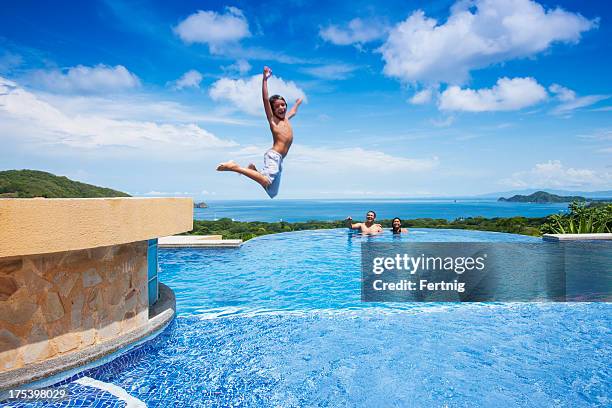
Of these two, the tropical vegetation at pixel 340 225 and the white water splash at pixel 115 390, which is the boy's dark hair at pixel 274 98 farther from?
the tropical vegetation at pixel 340 225

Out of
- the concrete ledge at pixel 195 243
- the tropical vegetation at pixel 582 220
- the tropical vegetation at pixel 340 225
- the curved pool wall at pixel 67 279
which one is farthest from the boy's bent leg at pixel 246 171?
the tropical vegetation at pixel 582 220

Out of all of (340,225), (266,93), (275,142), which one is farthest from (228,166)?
(340,225)

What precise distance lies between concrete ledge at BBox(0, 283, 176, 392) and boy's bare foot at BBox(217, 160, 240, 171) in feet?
6.60

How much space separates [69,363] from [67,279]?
73 cm

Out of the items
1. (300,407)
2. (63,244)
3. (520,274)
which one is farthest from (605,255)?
(63,244)

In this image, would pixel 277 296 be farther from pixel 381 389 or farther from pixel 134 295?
pixel 381 389

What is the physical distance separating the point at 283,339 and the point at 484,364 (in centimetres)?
216

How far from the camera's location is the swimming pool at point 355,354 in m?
3.52

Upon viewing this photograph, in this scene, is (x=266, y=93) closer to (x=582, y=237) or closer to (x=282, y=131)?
(x=282, y=131)

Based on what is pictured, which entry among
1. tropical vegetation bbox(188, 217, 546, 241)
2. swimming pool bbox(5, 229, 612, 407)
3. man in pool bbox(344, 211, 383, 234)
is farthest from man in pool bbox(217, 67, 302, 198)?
tropical vegetation bbox(188, 217, 546, 241)

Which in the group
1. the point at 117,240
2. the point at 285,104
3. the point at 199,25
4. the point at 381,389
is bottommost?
the point at 381,389

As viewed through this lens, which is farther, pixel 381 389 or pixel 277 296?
pixel 277 296

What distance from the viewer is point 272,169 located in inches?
240

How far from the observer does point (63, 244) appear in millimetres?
3303
